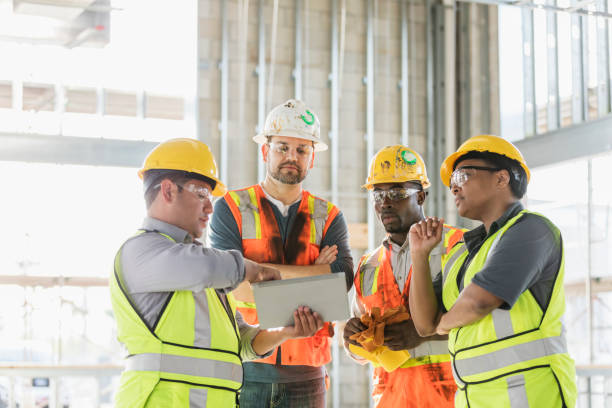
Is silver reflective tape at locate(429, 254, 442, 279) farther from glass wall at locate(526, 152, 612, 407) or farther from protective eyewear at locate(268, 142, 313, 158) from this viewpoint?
glass wall at locate(526, 152, 612, 407)

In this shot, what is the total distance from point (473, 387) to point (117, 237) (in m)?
8.30

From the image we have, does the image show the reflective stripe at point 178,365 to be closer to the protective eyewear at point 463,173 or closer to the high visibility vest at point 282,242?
the high visibility vest at point 282,242

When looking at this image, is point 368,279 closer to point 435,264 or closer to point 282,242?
point 435,264

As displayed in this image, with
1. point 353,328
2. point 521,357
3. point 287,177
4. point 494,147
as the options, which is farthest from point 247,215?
point 521,357

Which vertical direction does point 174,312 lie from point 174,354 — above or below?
above

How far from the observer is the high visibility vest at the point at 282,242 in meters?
4.33

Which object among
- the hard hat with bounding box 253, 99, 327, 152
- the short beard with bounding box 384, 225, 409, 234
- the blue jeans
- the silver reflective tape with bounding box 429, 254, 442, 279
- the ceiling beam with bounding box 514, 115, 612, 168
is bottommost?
the blue jeans

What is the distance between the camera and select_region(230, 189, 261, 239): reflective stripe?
446 cm

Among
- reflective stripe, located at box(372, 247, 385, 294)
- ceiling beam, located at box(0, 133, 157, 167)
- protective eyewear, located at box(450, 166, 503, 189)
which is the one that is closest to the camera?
protective eyewear, located at box(450, 166, 503, 189)

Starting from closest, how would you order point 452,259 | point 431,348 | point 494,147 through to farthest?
point 494,147
point 452,259
point 431,348

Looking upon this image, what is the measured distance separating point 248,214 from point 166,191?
1.29 metres

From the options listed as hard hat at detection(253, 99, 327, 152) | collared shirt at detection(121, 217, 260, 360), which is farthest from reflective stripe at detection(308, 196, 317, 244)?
collared shirt at detection(121, 217, 260, 360)

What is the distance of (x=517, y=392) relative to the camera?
2.88 metres

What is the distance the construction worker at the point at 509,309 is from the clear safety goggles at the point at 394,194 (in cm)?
104
